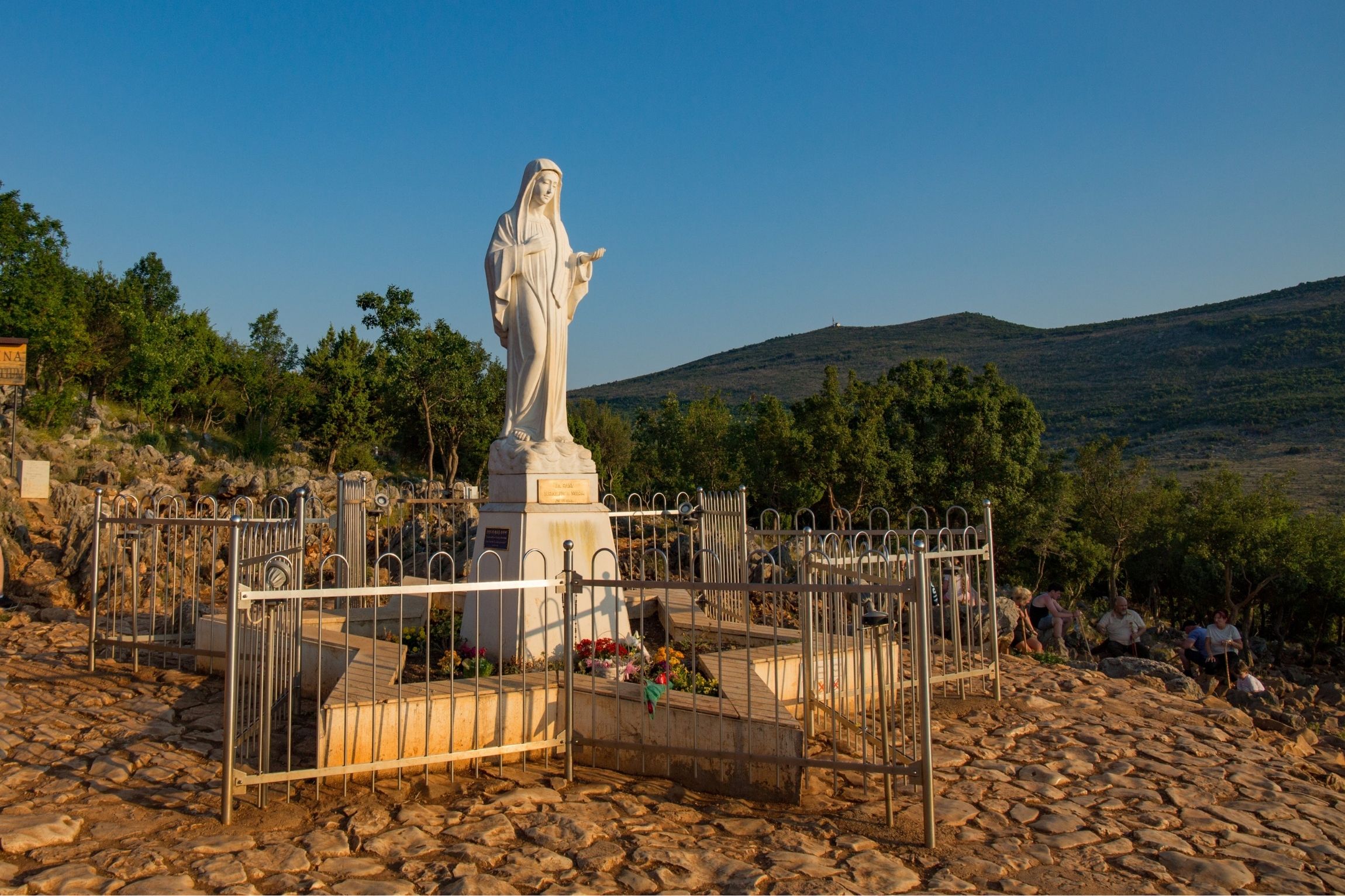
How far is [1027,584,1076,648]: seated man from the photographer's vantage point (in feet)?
38.8

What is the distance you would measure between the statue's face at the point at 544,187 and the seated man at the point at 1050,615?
8264 millimetres

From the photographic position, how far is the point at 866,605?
5438 mm

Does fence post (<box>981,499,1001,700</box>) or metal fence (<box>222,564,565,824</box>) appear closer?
metal fence (<box>222,564,565,824</box>)

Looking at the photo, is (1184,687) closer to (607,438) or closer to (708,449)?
(708,449)

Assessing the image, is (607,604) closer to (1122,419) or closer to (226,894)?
(226,894)

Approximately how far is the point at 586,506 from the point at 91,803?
150 inches

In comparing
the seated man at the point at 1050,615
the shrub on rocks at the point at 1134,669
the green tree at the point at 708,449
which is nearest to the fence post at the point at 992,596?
the shrub on rocks at the point at 1134,669

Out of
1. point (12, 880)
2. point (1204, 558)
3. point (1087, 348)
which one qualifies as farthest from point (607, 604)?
point (1087, 348)

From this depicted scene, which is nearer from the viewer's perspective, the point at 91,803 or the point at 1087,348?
the point at 91,803

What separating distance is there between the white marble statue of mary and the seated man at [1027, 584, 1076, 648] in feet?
24.4

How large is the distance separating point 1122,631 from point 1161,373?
6097 centimetres

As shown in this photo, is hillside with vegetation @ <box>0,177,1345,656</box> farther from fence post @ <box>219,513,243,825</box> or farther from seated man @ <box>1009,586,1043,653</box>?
fence post @ <box>219,513,243,825</box>

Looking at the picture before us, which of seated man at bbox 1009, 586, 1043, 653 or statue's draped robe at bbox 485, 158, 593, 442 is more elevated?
statue's draped robe at bbox 485, 158, 593, 442

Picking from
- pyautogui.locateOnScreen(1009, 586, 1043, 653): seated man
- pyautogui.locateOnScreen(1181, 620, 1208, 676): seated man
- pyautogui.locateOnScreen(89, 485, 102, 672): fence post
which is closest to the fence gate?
pyautogui.locateOnScreen(1009, 586, 1043, 653): seated man
